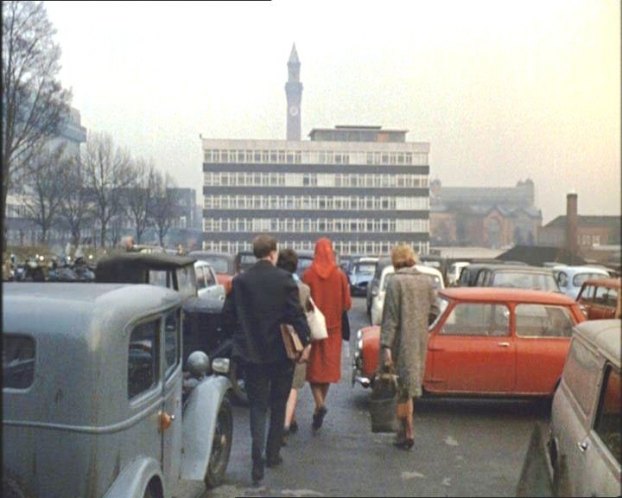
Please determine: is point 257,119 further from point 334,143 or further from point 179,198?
point 179,198

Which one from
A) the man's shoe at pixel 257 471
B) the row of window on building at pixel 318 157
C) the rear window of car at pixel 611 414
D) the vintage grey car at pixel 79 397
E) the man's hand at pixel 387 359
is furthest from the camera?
the man's hand at pixel 387 359

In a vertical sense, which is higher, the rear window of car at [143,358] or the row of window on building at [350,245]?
the row of window on building at [350,245]

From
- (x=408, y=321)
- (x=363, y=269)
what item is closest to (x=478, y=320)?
(x=363, y=269)

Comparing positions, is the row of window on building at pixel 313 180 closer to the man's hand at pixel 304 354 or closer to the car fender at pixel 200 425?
the man's hand at pixel 304 354

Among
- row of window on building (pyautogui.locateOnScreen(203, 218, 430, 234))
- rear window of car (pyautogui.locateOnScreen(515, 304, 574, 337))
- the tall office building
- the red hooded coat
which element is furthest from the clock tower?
rear window of car (pyautogui.locateOnScreen(515, 304, 574, 337))

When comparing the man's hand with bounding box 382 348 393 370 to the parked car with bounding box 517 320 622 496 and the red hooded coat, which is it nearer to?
the red hooded coat

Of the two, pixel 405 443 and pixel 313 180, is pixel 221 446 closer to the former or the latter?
pixel 405 443

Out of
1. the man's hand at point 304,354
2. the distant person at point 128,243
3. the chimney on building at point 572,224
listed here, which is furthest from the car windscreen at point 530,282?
the chimney on building at point 572,224

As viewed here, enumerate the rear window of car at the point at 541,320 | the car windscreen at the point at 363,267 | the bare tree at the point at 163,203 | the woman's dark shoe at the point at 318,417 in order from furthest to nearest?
the rear window of car at the point at 541,320 < the woman's dark shoe at the point at 318,417 < the car windscreen at the point at 363,267 < the bare tree at the point at 163,203
